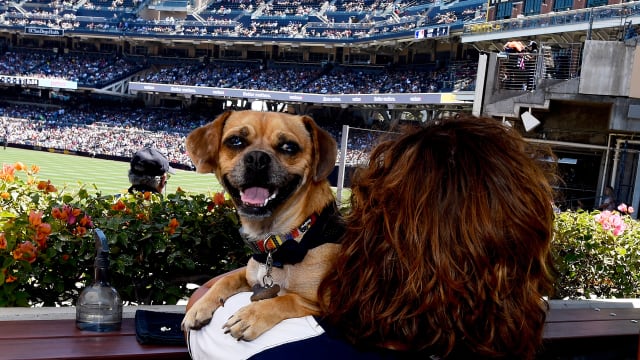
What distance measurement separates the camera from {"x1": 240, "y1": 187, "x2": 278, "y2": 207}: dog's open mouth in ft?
6.97

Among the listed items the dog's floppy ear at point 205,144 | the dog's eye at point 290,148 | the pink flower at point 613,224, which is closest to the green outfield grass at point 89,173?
the pink flower at point 613,224

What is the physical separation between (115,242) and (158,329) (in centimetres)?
125

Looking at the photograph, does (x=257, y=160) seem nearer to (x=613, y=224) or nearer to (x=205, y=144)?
(x=205, y=144)

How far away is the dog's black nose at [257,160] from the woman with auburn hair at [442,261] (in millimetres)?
958

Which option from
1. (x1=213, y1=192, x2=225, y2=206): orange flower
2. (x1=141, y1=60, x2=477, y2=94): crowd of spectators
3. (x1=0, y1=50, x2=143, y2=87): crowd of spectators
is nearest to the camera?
(x1=213, y1=192, x2=225, y2=206): orange flower

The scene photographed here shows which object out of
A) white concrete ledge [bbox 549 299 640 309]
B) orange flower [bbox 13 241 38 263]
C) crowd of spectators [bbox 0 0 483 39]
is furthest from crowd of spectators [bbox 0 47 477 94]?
orange flower [bbox 13 241 38 263]

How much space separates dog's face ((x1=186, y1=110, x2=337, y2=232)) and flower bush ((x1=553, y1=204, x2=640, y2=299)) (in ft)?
10.7

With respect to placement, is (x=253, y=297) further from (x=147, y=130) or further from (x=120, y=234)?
(x=147, y=130)

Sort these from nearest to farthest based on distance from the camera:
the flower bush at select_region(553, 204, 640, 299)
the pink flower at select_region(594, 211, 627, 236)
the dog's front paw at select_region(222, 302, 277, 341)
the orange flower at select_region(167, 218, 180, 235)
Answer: the dog's front paw at select_region(222, 302, 277, 341)
the orange flower at select_region(167, 218, 180, 235)
the flower bush at select_region(553, 204, 640, 299)
the pink flower at select_region(594, 211, 627, 236)

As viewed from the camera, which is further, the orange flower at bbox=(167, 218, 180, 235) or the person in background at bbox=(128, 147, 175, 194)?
the person in background at bbox=(128, 147, 175, 194)

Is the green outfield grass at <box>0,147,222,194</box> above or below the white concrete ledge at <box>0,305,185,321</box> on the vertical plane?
below

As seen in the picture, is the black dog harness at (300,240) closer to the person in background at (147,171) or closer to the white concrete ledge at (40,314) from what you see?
the white concrete ledge at (40,314)

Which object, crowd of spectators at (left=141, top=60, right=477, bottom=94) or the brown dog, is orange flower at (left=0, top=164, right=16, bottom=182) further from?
crowd of spectators at (left=141, top=60, right=477, bottom=94)

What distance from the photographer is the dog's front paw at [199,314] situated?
1670mm
